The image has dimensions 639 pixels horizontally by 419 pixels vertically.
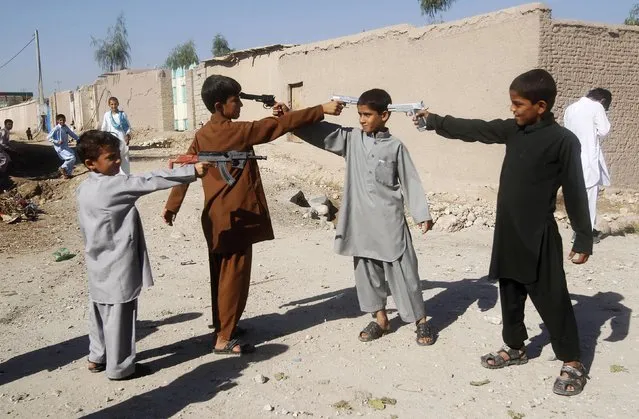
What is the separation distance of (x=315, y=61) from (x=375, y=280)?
906cm

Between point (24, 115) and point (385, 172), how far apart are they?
3667 cm

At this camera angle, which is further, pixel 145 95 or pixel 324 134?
pixel 145 95

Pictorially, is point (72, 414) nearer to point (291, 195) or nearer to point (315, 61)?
point (291, 195)

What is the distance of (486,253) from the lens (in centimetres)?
625

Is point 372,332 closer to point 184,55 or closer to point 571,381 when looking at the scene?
point 571,381

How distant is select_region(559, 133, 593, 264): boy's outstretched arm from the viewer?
2955 millimetres

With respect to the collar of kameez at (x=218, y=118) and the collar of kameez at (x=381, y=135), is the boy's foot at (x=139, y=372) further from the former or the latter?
the collar of kameez at (x=381, y=135)

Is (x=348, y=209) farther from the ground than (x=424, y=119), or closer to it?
closer to it

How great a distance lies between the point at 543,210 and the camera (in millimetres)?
3031

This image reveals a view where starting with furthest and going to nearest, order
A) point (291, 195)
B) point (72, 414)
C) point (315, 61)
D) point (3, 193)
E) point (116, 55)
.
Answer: point (116, 55) < point (315, 61) < point (3, 193) < point (291, 195) < point (72, 414)

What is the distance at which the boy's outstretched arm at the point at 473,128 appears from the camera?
10.6 ft

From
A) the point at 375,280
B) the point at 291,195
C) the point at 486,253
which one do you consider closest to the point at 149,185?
the point at 375,280

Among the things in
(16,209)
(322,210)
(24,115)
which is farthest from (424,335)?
(24,115)

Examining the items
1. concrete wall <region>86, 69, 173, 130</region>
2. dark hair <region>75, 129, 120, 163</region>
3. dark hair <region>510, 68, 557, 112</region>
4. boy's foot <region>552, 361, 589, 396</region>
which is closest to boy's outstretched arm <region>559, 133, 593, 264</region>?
dark hair <region>510, 68, 557, 112</region>
